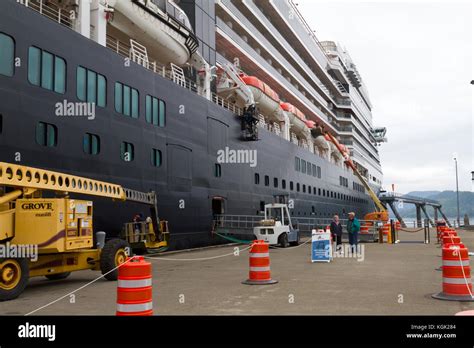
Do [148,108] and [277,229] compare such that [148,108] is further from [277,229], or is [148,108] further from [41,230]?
[41,230]

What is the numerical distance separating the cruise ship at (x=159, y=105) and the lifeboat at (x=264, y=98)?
10 cm

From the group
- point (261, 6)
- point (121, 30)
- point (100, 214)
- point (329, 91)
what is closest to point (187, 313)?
point (100, 214)

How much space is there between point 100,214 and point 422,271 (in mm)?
10464

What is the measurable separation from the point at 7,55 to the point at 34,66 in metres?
0.99

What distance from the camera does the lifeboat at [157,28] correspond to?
19500 millimetres

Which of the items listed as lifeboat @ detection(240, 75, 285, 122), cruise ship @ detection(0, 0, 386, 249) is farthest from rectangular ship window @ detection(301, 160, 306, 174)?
lifeboat @ detection(240, 75, 285, 122)

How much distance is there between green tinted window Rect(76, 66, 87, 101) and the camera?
638 inches

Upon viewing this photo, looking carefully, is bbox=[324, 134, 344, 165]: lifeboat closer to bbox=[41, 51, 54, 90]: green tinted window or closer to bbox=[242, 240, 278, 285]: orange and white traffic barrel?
bbox=[41, 51, 54, 90]: green tinted window

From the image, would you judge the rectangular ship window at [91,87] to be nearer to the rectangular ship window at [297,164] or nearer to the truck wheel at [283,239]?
the truck wheel at [283,239]

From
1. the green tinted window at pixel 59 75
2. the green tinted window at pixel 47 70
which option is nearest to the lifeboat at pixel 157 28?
the green tinted window at pixel 59 75

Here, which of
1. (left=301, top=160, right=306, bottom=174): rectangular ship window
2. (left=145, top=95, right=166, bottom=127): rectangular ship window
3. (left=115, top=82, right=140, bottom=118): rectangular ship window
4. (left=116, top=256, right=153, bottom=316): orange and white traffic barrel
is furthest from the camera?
(left=301, top=160, right=306, bottom=174): rectangular ship window

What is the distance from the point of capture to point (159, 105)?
21.0m

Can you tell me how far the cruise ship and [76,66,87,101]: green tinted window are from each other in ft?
0.17

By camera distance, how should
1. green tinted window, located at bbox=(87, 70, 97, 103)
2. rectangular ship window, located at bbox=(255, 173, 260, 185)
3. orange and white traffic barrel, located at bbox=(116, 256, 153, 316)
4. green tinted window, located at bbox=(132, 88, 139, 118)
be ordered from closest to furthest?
orange and white traffic barrel, located at bbox=(116, 256, 153, 316) < green tinted window, located at bbox=(87, 70, 97, 103) < green tinted window, located at bbox=(132, 88, 139, 118) < rectangular ship window, located at bbox=(255, 173, 260, 185)
